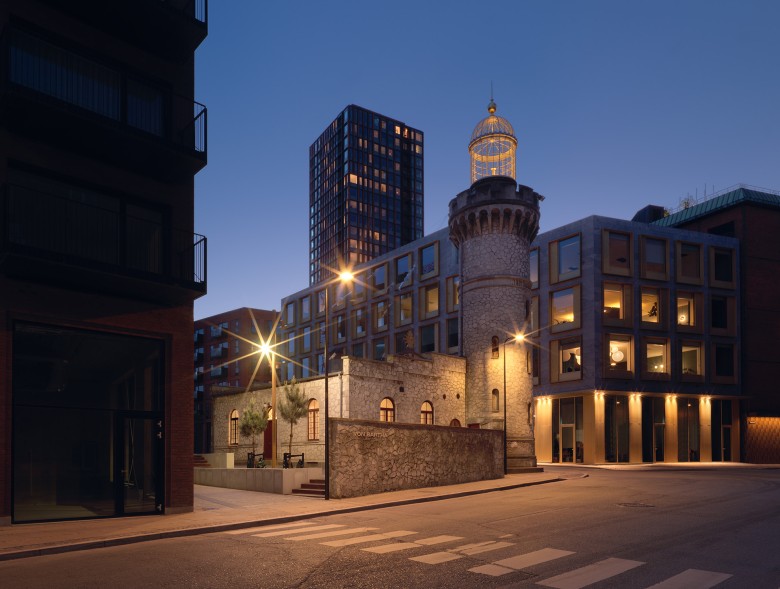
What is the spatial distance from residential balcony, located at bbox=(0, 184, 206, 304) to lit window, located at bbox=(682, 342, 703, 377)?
47.3 m

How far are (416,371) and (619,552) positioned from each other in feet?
80.3

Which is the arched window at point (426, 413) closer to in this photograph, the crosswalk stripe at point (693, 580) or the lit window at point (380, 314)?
the crosswalk stripe at point (693, 580)

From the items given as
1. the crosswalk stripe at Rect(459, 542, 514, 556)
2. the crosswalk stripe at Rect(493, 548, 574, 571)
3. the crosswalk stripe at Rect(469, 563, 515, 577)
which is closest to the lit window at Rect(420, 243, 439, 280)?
the crosswalk stripe at Rect(459, 542, 514, 556)

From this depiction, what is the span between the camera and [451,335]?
6394cm

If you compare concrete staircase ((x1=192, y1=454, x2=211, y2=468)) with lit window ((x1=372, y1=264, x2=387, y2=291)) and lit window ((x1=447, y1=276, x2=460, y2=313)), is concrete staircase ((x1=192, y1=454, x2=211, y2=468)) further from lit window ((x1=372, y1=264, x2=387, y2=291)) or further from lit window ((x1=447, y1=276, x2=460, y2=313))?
lit window ((x1=372, y1=264, x2=387, y2=291))

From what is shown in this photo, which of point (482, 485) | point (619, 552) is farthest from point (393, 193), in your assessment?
point (619, 552)

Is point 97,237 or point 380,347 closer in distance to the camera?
point 97,237

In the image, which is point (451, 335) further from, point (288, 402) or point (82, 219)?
point (82, 219)

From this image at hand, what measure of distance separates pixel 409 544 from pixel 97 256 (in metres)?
11.4

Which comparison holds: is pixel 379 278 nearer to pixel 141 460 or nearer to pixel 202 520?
pixel 141 460

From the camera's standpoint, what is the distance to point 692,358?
184 feet

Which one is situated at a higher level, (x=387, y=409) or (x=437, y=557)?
(x=387, y=409)

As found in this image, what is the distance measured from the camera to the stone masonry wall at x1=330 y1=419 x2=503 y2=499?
24.2 m

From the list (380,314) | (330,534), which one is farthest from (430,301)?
(330,534)
